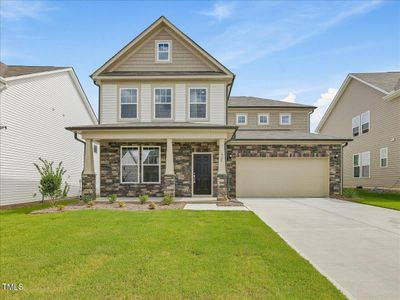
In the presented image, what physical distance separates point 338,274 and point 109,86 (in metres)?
13.6

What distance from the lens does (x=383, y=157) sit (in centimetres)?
1922

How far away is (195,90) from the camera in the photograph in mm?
15188

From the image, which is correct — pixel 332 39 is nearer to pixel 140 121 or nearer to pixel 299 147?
pixel 299 147

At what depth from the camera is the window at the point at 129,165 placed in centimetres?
1496

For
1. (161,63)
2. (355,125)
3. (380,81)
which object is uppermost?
(380,81)

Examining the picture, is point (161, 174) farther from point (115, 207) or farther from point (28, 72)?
point (28, 72)

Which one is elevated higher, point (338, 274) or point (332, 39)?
point (332, 39)

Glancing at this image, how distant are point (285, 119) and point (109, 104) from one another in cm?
1235

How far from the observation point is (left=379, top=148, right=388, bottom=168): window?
18891 millimetres

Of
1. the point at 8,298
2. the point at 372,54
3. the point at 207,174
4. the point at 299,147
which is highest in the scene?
the point at 372,54

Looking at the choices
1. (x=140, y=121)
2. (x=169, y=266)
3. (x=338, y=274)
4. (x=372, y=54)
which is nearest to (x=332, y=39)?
(x=372, y=54)

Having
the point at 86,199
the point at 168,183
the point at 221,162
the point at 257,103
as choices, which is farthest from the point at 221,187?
the point at 257,103

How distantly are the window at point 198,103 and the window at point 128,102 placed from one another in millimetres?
2802

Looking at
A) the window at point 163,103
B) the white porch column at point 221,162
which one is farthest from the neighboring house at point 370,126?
the window at point 163,103
